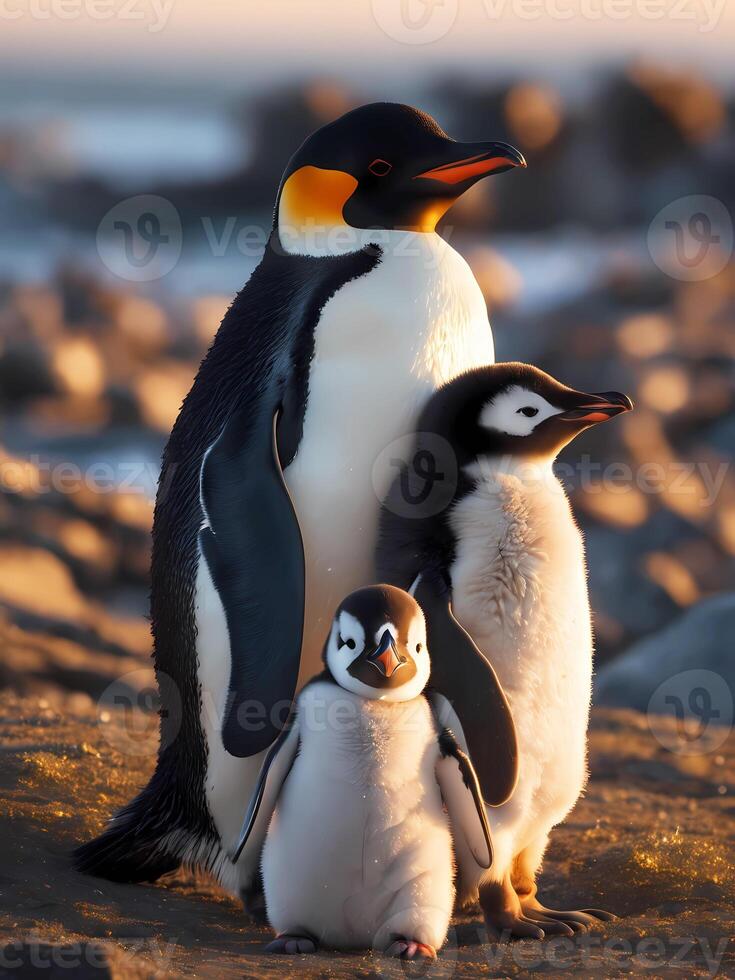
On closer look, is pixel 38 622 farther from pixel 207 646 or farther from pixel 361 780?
pixel 361 780

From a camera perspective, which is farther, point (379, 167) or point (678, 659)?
point (678, 659)

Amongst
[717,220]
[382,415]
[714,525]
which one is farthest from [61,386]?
[382,415]

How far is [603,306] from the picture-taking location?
423 inches

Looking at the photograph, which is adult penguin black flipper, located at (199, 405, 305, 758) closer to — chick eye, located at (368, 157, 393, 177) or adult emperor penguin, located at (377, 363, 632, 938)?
adult emperor penguin, located at (377, 363, 632, 938)

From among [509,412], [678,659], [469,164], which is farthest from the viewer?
[678,659]

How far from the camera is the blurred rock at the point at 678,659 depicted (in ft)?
17.8

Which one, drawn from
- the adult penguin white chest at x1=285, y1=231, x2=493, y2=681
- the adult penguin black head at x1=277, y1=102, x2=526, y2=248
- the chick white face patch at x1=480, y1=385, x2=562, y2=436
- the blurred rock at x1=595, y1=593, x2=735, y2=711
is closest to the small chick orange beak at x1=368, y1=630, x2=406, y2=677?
the adult penguin white chest at x1=285, y1=231, x2=493, y2=681

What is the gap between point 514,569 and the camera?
2.35 metres

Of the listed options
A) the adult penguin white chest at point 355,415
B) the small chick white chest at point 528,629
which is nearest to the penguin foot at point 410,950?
the small chick white chest at point 528,629

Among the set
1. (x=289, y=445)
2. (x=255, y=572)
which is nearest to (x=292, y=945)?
(x=255, y=572)

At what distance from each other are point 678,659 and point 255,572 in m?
3.40

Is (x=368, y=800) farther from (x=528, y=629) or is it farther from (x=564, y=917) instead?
(x=564, y=917)

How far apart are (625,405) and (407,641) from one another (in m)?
0.62

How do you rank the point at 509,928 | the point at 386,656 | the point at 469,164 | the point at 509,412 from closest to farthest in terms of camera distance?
the point at 386,656
the point at 509,928
the point at 509,412
the point at 469,164
